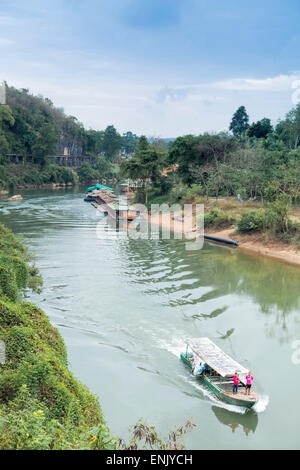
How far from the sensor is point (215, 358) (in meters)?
13.3

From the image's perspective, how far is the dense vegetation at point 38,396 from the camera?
6508mm

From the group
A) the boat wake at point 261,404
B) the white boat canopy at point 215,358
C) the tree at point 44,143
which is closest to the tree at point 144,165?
the tree at point 44,143

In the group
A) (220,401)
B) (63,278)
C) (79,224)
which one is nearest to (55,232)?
(79,224)

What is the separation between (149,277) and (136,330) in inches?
294

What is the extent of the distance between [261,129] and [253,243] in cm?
3479

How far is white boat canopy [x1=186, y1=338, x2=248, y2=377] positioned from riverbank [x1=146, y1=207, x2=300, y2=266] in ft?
51.8

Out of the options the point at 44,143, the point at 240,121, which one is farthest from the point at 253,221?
the point at 44,143

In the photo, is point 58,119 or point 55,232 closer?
point 55,232

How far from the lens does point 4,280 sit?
45.5 ft

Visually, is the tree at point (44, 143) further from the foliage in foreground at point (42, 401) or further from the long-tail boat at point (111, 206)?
the foliage in foreground at point (42, 401)

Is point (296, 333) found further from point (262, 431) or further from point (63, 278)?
point (63, 278)

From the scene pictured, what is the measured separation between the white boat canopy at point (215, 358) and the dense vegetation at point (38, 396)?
4281 mm

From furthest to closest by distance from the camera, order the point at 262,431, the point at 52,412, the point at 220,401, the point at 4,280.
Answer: the point at 4,280
the point at 220,401
the point at 262,431
the point at 52,412

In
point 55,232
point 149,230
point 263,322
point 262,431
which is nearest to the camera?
point 262,431
